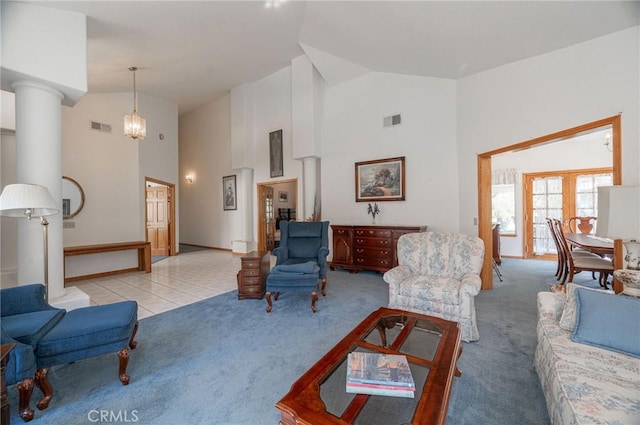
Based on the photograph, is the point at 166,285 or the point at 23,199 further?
the point at 166,285

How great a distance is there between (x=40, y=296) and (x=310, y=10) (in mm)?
4520

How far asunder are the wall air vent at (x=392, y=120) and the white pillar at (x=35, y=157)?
4688 mm

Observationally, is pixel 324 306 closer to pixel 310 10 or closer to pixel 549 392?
pixel 549 392

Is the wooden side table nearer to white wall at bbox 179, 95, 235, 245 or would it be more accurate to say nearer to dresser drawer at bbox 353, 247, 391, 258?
dresser drawer at bbox 353, 247, 391, 258

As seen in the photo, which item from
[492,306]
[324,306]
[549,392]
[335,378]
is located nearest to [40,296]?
[335,378]

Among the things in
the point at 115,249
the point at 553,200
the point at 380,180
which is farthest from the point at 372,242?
the point at 553,200

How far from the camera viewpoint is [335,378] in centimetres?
132

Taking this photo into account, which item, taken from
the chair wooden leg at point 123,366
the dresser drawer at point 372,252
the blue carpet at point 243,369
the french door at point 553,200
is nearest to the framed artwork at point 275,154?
the dresser drawer at point 372,252

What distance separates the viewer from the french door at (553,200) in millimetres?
5973

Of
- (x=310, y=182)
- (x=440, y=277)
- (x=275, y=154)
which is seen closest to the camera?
(x=440, y=277)

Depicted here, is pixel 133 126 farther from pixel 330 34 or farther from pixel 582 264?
pixel 582 264

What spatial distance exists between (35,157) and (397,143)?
16.3 ft

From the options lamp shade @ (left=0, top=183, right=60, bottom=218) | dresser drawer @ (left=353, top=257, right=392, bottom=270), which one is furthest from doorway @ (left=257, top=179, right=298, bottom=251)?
lamp shade @ (left=0, top=183, right=60, bottom=218)

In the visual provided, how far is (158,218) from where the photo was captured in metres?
7.35
